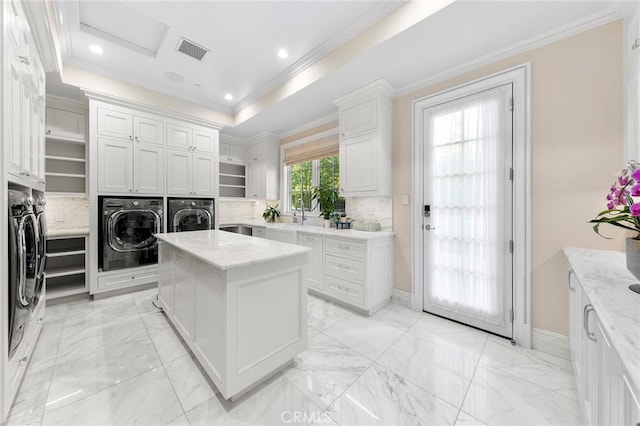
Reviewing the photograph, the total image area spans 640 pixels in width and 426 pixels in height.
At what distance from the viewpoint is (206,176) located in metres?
3.97

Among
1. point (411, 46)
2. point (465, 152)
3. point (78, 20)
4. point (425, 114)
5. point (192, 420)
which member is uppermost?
point (78, 20)

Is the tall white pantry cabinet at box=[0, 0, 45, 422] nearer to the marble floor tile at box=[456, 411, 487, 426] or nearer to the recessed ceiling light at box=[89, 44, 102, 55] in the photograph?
the recessed ceiling light at box=[89, 44, 102, 55]

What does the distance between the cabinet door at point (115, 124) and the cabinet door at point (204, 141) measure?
2.72 feet

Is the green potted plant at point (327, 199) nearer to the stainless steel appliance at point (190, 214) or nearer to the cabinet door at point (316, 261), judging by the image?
the cabinet door at point (316, 261)

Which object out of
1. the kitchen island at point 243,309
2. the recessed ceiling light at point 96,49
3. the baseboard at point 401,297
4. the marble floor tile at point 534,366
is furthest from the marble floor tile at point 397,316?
the recessed ceiling light at point 96,49

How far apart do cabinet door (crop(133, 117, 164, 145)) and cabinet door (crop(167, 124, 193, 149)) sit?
0.10 meters

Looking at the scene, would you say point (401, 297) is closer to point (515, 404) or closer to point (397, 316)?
point (397, 316)

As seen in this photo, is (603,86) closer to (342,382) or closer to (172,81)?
(342,382)

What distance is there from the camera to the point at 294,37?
2408mm

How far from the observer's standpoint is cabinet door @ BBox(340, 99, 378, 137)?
9.24 feet

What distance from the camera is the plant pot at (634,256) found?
94cm

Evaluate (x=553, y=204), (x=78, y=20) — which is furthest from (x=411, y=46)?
(x=78, y=20)

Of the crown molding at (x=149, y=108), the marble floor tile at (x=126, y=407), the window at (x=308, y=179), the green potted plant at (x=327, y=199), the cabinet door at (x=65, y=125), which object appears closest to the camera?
the marble floor tile at (x=126, y=407)

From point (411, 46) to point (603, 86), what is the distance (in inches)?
55.8
